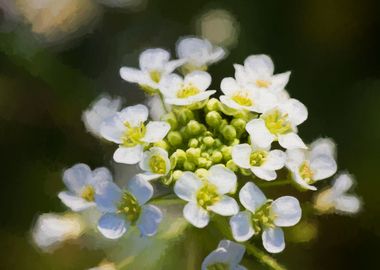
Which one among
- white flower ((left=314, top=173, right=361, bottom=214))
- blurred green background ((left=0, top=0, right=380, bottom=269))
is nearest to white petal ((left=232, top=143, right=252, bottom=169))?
white flower ((left=314, top=173, right=361, bottom=214))

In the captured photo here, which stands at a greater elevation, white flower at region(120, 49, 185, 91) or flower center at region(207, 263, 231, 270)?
white flower at region(120, 49, 185, 91)

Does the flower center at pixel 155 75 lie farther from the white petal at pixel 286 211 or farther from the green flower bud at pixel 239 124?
the white petal at pixel 286 211

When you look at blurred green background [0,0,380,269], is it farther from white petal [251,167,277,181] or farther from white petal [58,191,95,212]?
white petal [251,167,277,181]

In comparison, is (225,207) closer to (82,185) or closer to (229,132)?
(229,132)

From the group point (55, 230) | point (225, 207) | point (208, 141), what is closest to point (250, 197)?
point (225, 207)

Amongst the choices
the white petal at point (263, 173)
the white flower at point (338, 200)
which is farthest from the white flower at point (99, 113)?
the white flower at point (338, 200)

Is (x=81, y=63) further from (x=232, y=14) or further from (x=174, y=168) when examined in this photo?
(x=174, y=168)
